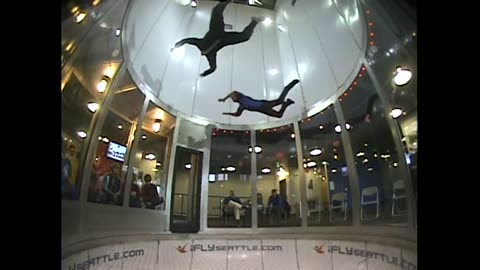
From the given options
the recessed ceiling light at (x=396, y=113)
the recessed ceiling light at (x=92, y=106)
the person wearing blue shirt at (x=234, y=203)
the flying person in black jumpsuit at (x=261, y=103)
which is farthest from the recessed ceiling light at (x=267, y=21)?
the recessed ceiling light at (x=92, y=106)

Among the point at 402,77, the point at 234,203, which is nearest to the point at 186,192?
the point at 234,203

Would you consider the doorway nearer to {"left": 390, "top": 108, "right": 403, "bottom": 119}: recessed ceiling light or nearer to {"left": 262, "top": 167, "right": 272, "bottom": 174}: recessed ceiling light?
{"left": 262, "top": 167, "right": 272, "bottom": 174}: recessed ceiling light

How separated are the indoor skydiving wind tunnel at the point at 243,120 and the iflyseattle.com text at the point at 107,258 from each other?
18cm

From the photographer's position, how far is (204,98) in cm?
489

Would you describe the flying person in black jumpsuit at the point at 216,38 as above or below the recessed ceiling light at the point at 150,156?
above

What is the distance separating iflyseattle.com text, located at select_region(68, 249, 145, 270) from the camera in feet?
10.7

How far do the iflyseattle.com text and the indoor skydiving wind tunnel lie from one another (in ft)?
0.59

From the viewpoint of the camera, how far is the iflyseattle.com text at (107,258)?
3.27 meters

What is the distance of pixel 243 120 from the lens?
502 centimetres

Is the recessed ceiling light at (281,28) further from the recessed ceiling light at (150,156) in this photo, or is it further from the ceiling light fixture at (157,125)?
the recessed ceiling light at (150,156)
